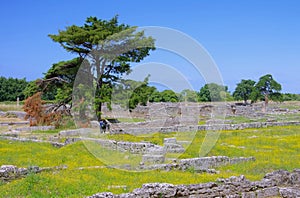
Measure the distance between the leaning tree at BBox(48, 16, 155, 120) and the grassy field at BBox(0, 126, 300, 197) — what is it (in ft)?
44.5

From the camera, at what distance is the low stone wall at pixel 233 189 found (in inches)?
381

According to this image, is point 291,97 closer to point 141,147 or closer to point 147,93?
point 147,93

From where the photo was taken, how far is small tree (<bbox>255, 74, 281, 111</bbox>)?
264 feet

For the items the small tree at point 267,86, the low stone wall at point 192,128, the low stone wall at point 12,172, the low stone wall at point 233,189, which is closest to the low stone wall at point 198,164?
the low stone wall at point 233,189

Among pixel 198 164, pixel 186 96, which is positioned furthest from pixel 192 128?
pixel 186 96

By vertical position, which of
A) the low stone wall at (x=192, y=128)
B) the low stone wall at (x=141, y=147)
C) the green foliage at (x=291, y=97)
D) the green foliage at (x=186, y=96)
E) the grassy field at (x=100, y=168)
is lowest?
the grassy field at (x=100, y=168)

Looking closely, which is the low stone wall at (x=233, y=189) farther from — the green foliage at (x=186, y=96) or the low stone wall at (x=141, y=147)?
the green foliage at (x=186, y=96)

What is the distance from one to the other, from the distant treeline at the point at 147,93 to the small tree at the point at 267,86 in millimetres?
690

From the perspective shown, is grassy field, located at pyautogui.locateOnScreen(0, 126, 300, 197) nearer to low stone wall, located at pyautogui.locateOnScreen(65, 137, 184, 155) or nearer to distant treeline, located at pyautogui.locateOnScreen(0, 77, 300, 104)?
low stone wall, located at pyautogui.locateOnScreen(65, 137, 184, 155)

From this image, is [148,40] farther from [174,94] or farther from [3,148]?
[174,94]

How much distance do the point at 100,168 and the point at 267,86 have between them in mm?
72493

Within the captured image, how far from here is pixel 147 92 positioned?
38.1 m

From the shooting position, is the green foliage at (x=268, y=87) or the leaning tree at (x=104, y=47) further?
the green foliage at (x=268, y=87)

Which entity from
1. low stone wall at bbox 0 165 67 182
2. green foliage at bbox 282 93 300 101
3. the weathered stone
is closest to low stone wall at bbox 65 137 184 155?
the weathered stone
